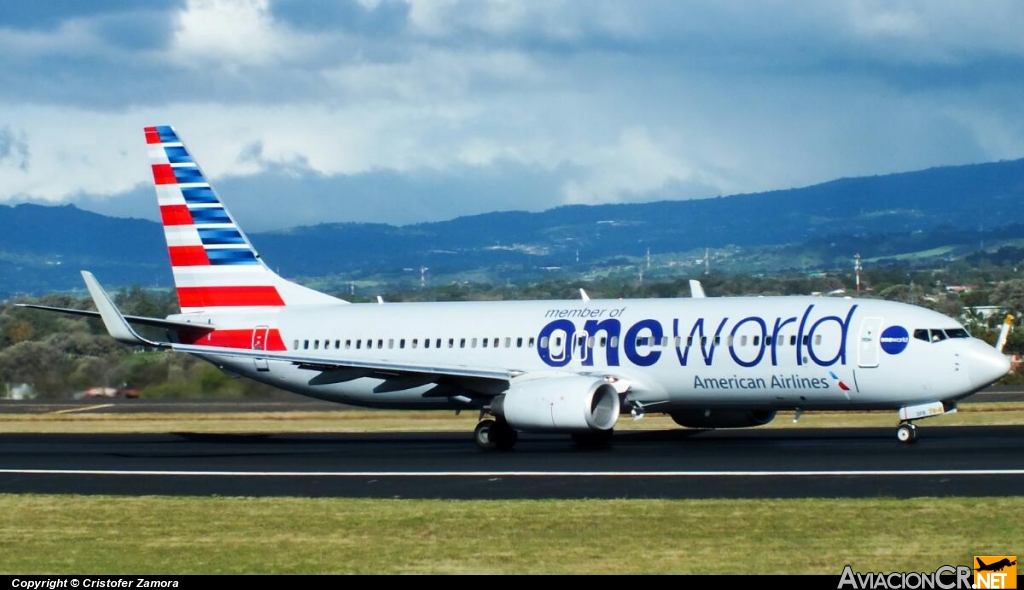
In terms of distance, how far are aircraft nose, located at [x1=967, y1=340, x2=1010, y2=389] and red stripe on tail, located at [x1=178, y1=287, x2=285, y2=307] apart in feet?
64.1

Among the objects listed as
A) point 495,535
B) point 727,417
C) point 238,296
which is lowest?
point 495,535

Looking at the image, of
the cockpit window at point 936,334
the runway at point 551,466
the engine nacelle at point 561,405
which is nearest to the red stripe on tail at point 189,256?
the runway at point 551,466

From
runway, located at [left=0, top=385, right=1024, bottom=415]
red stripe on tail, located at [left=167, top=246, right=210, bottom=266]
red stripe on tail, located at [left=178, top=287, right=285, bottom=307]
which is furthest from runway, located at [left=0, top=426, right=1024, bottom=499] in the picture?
runway, located at [left=0, top=385, right=1024, bottom=415]

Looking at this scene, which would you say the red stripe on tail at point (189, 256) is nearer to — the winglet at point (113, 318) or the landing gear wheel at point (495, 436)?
the winglet at point (113, 318)

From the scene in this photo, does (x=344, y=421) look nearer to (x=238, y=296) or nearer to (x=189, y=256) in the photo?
(x=238, y=296)

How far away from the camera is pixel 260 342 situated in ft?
141

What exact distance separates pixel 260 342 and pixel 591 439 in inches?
415

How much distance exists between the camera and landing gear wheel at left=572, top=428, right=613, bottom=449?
36700mm

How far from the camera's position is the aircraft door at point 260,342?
42750 millimetres

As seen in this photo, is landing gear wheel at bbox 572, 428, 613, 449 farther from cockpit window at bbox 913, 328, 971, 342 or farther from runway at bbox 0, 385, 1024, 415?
runway at bbox 0, 385, 1024, 415

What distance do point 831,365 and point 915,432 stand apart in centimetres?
232

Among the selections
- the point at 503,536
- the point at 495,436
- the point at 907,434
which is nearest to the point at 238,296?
the point at 495,436

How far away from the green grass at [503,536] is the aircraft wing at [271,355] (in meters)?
13.1

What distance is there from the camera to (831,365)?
34.7m
